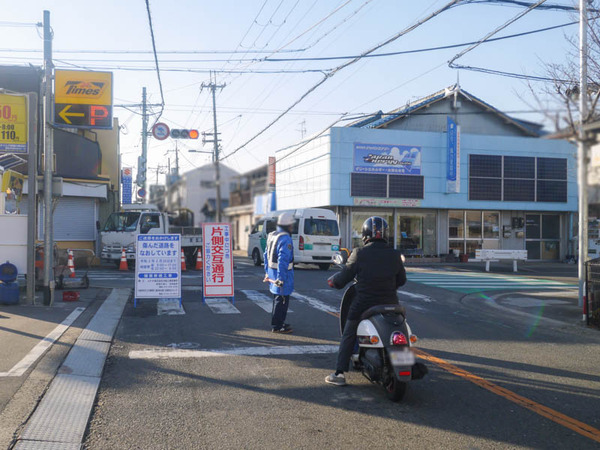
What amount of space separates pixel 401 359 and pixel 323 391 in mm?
990

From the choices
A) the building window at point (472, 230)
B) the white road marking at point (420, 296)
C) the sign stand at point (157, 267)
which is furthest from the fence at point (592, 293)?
the building window at point (472, 230)

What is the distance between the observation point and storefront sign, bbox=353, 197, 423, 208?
1067 inches

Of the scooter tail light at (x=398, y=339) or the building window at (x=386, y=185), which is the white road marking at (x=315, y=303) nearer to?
the scooter tail light at (x=398, y=339)

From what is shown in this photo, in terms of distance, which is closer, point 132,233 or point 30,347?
point 30,347

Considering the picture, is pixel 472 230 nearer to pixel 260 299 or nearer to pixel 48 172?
pixel 260 299

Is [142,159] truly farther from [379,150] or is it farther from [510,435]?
[510,435]

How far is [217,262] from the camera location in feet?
38.7

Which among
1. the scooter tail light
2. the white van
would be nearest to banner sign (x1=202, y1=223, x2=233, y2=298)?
the scooter tail light

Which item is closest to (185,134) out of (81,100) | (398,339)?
(81,100)

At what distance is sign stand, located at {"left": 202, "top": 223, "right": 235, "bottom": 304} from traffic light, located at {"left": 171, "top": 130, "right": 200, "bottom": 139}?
46.6ft

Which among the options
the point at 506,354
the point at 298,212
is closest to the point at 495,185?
the point at 298,212

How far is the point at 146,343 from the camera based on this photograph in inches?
304

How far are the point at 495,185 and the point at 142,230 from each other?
1841cm

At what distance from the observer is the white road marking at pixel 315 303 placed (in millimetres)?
11109
